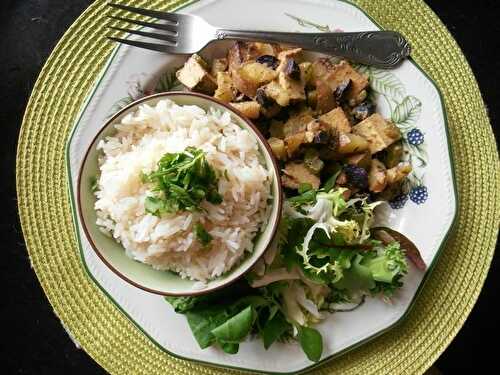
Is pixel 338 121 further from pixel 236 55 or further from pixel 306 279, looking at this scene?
pixel 306 279

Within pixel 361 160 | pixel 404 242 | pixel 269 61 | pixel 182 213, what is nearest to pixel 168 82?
pixel 269 61

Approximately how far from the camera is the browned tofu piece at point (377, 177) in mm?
1725

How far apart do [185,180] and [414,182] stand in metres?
0.73

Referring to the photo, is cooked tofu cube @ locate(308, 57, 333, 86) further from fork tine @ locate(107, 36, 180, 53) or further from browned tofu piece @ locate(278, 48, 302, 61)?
fork tine @ locate(107, 36, 180, 53)

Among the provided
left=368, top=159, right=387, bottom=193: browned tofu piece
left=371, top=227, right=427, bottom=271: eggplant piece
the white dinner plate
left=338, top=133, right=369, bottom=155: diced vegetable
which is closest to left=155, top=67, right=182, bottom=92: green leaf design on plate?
the white dinner plate

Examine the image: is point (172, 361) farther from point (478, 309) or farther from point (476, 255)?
point (478, 309)

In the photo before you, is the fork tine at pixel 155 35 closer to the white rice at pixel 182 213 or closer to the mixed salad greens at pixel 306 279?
the white rice at pixel 182 213

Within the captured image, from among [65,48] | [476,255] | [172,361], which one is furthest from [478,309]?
[65,48]

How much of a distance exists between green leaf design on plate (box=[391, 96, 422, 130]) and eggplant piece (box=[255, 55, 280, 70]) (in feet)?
1.26

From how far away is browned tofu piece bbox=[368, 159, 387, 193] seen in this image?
172cm

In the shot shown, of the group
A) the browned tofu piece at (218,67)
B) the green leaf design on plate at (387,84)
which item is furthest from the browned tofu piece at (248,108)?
the green leaf design on plate at (387,84)

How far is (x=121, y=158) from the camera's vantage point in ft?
5.27

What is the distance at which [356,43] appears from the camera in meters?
1.78

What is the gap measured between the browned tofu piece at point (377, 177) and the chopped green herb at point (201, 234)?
524 mm
